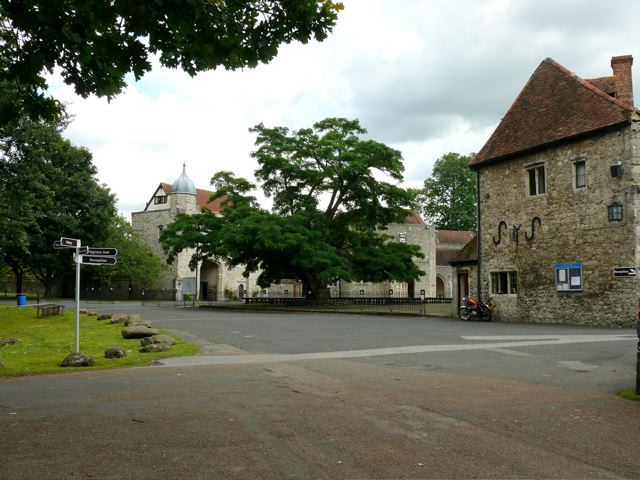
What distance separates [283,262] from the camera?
1618 inches

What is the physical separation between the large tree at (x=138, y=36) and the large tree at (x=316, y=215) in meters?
28.7

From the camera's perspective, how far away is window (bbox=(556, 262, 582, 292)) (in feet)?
80.8

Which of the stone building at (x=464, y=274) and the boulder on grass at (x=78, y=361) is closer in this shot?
the boulder on grass at (x=78, y=361)

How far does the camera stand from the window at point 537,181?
26828 mm

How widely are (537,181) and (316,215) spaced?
16.5 metres

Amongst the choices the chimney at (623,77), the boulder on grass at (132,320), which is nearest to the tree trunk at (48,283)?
the boulder on grass at (132,320)

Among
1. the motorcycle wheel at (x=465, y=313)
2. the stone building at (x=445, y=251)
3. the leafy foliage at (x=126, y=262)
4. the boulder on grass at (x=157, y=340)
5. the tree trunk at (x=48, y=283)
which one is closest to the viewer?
the boulder on grass at (x=157, y=340)

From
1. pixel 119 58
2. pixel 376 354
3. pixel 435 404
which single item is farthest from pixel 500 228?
pixel 119 58

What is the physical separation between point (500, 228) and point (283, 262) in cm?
1705

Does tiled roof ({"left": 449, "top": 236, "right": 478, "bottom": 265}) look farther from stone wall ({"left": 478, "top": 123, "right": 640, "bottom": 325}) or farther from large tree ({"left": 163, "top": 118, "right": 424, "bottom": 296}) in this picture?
large tree ({"left": 163, "top": 118, "right": 424, "bottom": 296})

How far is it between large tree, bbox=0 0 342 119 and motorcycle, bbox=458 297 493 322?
2312 cm

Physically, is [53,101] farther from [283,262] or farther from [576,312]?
[283,262]

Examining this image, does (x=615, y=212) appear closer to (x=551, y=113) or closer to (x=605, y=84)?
(x=551, y=113)

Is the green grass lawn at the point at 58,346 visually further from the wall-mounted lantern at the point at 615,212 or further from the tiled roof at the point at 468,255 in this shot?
the tiled roof at the point at 468,255
